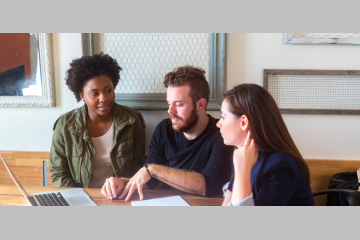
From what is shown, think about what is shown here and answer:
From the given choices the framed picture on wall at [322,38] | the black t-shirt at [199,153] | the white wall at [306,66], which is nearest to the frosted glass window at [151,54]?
the white wall at [306,66]

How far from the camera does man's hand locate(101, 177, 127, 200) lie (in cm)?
115

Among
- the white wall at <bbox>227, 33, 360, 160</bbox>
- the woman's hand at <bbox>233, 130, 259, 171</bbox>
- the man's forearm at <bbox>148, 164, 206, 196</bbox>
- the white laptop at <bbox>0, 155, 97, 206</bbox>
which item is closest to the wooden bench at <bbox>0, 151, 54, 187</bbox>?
the white laptop at <bbox>0, 155, 97, 206</bbox>

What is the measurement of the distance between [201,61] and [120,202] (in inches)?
42.9

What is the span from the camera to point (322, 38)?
1.70 metres

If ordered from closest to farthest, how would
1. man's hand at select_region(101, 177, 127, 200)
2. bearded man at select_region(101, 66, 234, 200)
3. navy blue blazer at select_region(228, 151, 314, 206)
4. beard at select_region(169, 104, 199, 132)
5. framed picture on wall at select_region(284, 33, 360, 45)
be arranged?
navy blue blazer at select_region(228, 151, 314, 206)
man's hand at select_region(101, 177, 127, 200)
bearded man at select_region(101, 66, 234, 200)
beard at select_region(169, 104, 199, 132)
framed picture on wall at select_region(284, 33, 360, 45)

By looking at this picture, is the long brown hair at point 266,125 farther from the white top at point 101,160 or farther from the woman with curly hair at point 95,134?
the white top at point 101,160

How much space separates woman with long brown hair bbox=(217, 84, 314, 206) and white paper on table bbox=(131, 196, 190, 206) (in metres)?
0.18

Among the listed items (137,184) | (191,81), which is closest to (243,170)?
(137,184)

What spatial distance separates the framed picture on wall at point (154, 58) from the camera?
5.86 feet

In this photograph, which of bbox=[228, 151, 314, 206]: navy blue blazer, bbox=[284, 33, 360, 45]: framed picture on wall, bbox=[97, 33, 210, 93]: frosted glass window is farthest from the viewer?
bbox=[97, 33, 210, 93]: frosted glass window

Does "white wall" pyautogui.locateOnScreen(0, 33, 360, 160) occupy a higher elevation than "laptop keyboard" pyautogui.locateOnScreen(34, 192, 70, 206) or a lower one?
higher

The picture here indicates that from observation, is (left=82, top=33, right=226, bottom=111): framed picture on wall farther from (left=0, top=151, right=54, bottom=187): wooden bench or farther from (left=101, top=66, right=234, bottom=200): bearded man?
(left=0, top=151, right=54, bottom=187): wooden bench

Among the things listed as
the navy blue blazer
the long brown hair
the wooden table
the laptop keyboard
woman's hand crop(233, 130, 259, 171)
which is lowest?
the wooden table

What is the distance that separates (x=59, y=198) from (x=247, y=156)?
813 mm
